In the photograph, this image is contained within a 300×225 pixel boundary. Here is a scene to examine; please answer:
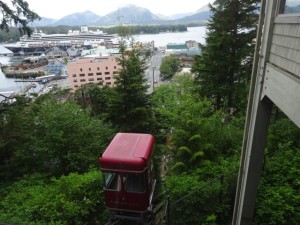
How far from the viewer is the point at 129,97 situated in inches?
582

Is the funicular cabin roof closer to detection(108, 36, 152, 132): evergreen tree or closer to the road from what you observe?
detection(108, 36, 152, 132): evergreen tree

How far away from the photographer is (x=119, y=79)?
578 inches

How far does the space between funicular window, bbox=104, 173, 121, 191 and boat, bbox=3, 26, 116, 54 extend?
4701 inches

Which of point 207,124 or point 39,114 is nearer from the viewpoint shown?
point 207,124

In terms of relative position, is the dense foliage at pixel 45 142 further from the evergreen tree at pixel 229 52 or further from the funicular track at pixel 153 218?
the evergreen tree at pixel 229 52

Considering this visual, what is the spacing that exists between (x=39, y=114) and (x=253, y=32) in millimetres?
12282

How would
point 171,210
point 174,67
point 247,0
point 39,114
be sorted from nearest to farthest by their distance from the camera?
point 171,210
point 39,114
point 247,0
point 174,67

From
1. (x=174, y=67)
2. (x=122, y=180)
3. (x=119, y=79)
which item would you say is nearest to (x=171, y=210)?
(x=122, y=180)

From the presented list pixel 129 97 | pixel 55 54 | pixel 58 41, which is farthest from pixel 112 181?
pixel 58 41

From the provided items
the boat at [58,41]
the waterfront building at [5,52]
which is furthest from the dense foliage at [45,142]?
the waterfront building at [5,52]

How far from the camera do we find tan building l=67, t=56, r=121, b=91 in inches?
2500

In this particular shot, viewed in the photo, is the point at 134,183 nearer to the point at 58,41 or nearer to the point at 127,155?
the point at 127,155

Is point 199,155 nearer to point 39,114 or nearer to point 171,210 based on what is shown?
point 171,210

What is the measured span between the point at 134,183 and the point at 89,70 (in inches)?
2467
